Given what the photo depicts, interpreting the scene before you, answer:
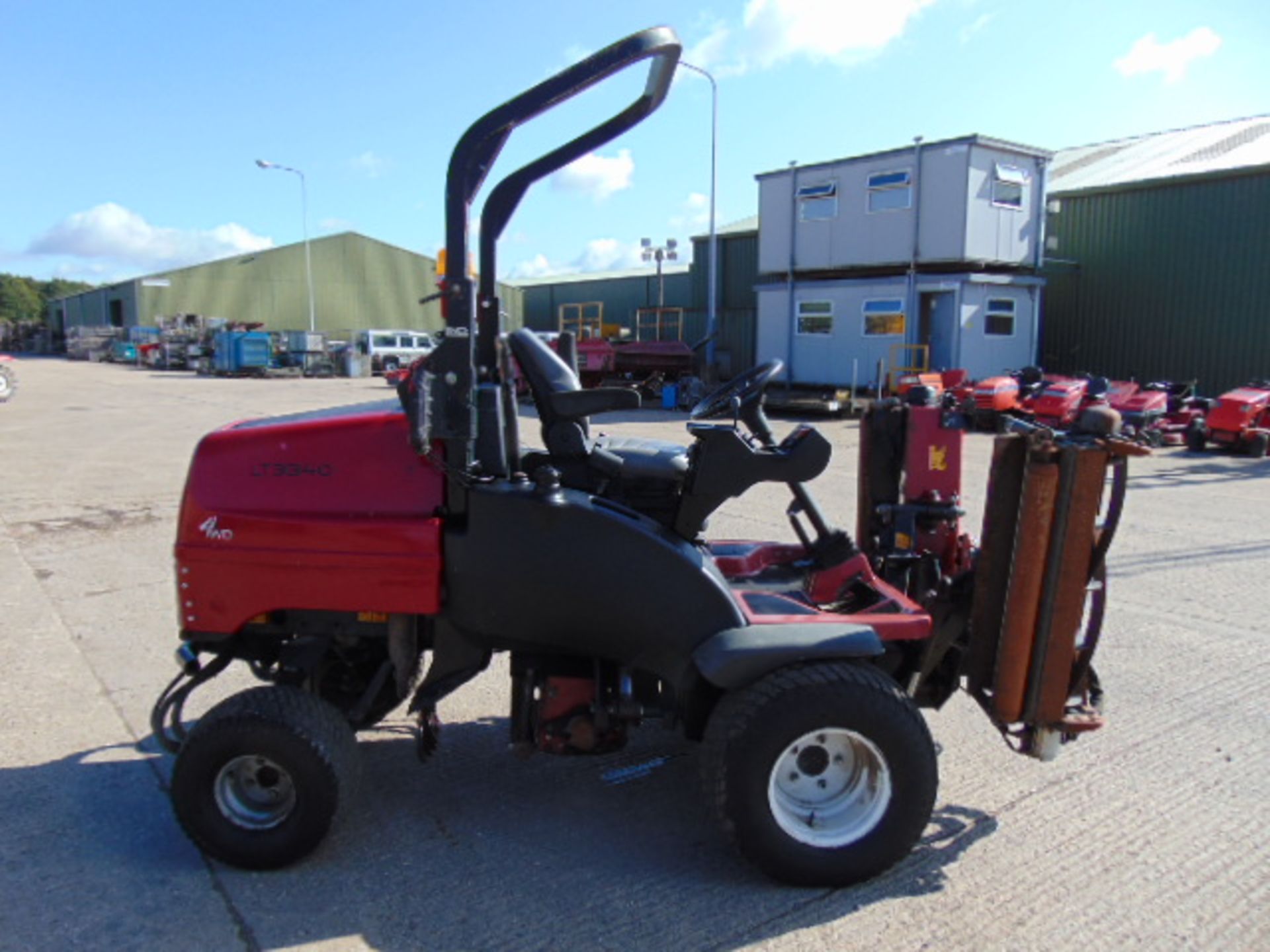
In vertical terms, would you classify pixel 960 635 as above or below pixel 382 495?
below

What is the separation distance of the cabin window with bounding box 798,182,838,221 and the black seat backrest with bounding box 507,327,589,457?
1886 cm

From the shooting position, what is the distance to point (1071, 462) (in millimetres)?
2883

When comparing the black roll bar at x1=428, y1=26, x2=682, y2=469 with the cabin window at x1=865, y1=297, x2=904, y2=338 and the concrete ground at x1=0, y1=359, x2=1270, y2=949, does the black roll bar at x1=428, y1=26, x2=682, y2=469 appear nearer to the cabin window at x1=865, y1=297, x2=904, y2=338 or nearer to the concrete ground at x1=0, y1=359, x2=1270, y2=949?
the concrete ground at x1=0, y1=359, x2=1270, y2=949

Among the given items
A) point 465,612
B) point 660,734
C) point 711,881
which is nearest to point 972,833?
point 711,881

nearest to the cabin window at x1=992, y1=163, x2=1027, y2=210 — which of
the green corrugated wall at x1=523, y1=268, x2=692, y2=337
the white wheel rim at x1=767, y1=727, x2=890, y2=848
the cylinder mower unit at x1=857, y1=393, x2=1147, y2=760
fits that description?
the green corrugated wall at x1=523, y1=268, x2=692, y2=337

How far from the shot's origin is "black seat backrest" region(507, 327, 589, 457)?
10.2 ft

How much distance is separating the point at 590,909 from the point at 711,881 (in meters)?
0.41

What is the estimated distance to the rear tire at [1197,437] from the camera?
46.9 feet

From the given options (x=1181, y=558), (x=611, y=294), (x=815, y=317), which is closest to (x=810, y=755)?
(x=1181, y=558)

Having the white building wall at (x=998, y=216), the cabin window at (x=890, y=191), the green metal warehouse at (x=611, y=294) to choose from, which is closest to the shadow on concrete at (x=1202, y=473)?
→ the white building wall at (x=998, y=216)

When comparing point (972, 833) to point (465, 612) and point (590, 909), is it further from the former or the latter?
point (465, 612)

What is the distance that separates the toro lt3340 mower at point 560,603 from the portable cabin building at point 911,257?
16912 mm

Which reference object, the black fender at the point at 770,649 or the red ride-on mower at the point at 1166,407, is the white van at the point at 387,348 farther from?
the black fender at the point at 770,649

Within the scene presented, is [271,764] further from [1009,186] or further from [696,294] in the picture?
[696,294]
